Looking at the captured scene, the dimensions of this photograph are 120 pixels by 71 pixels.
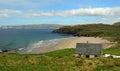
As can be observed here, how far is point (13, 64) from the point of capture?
92.3 ft

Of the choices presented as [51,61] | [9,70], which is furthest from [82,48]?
[9,70]

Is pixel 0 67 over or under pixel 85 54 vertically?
over

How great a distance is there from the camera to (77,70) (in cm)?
2486

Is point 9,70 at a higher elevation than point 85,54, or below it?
higher

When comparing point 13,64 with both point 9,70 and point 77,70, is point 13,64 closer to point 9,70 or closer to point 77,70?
point 9,70

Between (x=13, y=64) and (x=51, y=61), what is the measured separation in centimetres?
443

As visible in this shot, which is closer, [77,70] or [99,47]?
[77,70]

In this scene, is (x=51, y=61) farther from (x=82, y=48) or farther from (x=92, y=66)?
(x=82, y=48)

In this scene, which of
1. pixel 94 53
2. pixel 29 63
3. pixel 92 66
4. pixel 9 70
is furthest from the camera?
pixel 94 53

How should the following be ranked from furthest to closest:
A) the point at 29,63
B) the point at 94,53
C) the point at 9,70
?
the point at 94,53 → the point at 29,63 → the point at 9,70

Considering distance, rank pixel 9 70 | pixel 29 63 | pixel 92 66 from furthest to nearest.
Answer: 1. pixel 29 63
2. pixel 92 66
3. pixel 9 70

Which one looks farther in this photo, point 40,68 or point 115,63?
point 115,63

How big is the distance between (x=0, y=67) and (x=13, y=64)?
2492 millimetres

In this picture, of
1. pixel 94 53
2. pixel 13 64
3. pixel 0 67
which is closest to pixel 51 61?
pixel 13 64
